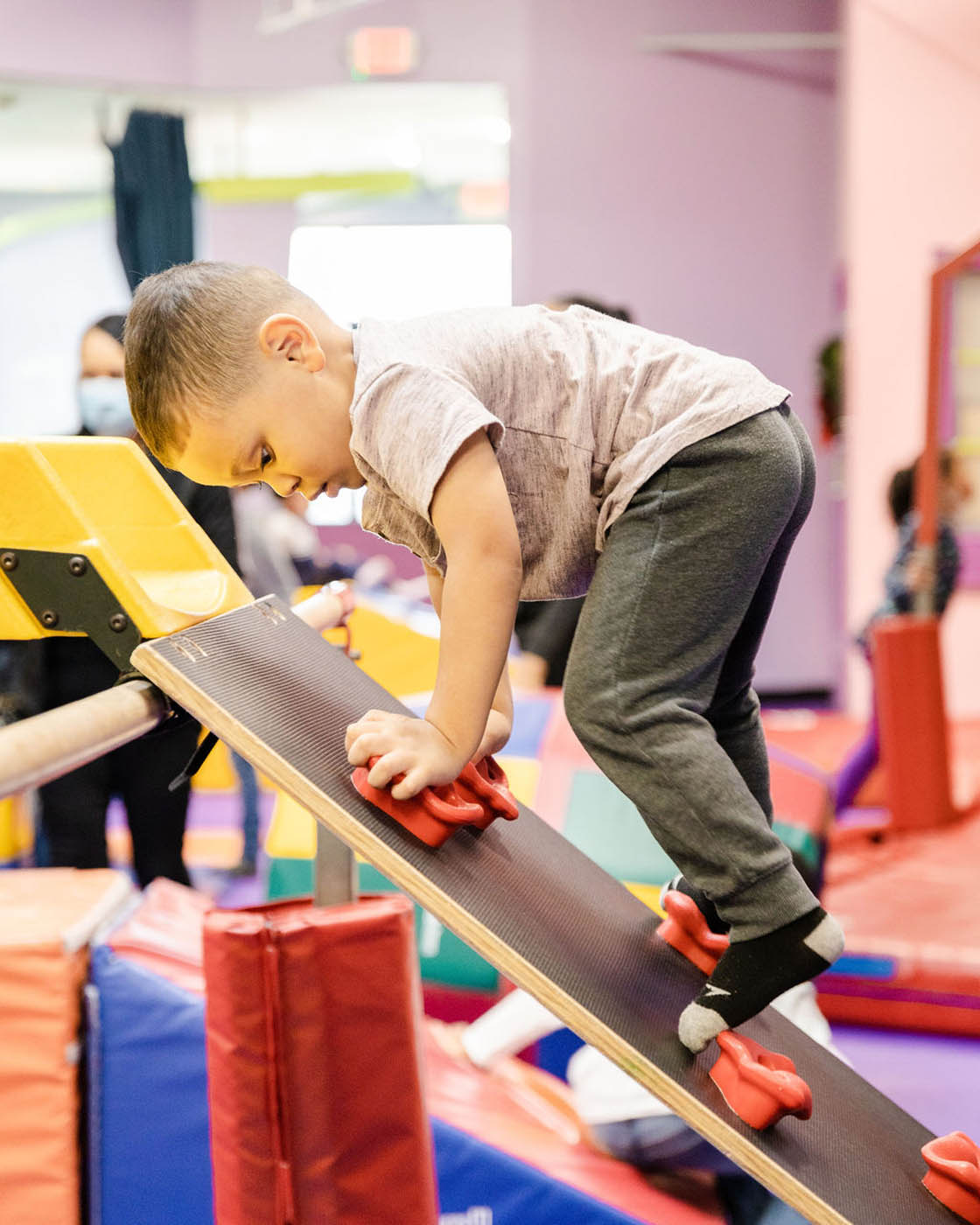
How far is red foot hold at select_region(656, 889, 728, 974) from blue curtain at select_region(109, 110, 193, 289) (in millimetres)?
2841

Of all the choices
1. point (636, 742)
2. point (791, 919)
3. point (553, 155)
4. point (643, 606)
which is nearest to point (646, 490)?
point (643, 606)

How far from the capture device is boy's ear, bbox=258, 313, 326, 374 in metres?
0.96

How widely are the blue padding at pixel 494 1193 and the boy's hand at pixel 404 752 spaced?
583mm

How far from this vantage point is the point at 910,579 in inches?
133

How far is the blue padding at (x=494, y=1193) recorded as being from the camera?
1.31m

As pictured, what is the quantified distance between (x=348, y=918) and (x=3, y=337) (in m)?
7.44

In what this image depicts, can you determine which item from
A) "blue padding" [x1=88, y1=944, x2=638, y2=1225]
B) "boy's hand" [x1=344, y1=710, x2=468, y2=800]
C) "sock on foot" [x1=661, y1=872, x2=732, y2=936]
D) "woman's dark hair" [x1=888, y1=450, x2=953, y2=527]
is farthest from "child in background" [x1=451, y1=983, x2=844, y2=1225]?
"woman's dark hair" [x1=888, y1=450, x2=953, y2=527]

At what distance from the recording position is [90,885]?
1431mm

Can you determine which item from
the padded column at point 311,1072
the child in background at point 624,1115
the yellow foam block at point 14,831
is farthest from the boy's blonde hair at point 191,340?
the yellow foam block at point 14,831

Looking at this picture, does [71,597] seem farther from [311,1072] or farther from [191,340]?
[311,1072]

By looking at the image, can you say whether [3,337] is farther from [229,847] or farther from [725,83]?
[229,847]

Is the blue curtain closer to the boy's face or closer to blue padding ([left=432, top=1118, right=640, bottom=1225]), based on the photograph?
the boy's face

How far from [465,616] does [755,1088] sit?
0.44m

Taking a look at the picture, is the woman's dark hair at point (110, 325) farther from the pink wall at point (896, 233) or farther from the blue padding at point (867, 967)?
the pink wall at point (896, 233)
